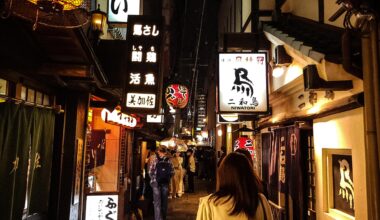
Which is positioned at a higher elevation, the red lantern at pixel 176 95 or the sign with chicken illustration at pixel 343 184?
the red lantern at pixel 176 95

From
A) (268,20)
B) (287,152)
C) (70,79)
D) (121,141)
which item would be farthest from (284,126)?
(121,141)

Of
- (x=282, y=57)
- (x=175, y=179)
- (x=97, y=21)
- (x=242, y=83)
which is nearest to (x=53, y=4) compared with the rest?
(x=97, y=21)

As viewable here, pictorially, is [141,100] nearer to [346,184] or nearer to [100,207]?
[100,207]

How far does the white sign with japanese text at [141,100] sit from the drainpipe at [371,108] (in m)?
6.59

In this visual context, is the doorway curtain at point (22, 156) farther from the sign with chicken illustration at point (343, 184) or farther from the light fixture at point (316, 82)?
the sign with chicken illustration at point (343, 184)

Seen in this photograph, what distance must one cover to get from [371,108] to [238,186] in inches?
109

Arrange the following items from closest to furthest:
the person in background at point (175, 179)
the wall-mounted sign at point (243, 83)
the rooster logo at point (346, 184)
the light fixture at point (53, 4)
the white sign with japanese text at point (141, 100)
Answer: the light fixture at point (53, 4) < the rooster logo at point (346, 184) < the white sign with japanese text at point (141, 100) < the wall-mounted sign at point (243, 83) < the person in background at point (175, 179)

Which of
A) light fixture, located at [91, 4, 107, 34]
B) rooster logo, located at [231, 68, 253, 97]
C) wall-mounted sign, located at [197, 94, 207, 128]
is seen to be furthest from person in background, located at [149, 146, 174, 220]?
wall-mounted sign, located at [197, 94, 207, 128]

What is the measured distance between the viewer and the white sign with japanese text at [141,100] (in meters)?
10.4

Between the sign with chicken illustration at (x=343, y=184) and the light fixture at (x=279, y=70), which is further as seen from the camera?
the light fixture at (x=279, y=70)

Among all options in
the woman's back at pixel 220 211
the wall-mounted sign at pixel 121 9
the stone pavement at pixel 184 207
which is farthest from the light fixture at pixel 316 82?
the stone pavement at pixel 184 207

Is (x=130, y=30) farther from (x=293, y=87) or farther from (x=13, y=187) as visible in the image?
(x=13, y=187)

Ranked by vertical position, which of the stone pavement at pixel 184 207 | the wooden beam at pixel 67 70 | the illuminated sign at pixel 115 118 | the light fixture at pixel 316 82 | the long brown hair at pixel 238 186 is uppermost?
the wooden beam at pixel 67 70

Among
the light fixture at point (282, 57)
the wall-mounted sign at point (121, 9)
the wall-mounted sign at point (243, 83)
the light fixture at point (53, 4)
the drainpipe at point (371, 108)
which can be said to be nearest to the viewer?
the light fixture at point (53, 4)
